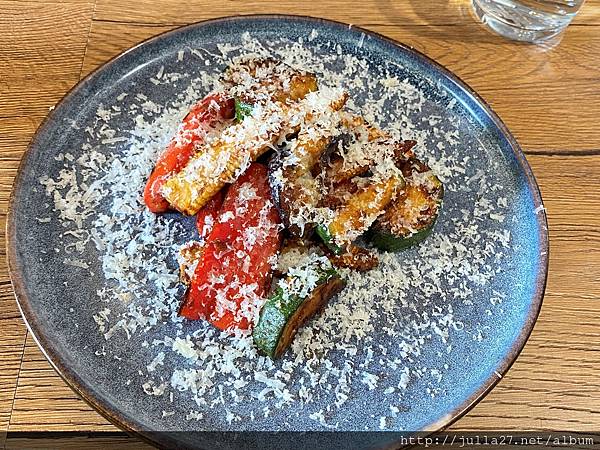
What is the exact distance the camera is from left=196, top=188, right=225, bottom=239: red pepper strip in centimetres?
151

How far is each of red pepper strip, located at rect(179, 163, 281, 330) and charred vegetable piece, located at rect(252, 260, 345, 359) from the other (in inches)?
1.6

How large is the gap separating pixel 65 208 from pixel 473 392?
0.99 m

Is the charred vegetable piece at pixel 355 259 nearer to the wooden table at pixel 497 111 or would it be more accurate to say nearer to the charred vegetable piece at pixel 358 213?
the charred vegetable piece at pixel 358 213

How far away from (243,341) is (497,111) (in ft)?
3.61

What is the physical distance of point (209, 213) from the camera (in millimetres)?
1527

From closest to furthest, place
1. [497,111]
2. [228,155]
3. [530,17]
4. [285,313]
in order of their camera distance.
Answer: [285,313], [228,155], [497,111], [530,17]

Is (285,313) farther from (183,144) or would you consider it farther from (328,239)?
(183,144)

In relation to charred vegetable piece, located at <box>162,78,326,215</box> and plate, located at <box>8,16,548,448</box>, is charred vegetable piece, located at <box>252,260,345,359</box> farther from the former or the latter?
charred vegetable piece, located at <box>162,78,326,215</box>

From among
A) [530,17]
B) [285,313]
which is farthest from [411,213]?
[530,17]

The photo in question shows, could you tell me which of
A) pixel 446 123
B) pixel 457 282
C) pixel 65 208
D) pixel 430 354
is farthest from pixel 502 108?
pixel 65 208

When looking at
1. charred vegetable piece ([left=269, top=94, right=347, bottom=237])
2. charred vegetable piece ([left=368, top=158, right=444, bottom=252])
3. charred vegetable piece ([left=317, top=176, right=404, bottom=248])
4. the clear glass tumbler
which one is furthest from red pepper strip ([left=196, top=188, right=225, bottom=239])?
the clear glass tumbler

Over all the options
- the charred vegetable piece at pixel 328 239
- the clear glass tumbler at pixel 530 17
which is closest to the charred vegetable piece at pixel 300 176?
the charred vegetable piece at pixel 328 239

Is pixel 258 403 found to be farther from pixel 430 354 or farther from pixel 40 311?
pixel 40 311

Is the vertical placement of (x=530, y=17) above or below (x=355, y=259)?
above
